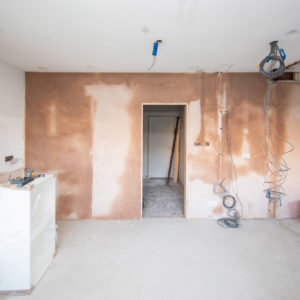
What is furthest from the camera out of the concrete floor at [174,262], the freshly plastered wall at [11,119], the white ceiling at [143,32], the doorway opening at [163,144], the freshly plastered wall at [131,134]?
the doorway opening at [163,144]

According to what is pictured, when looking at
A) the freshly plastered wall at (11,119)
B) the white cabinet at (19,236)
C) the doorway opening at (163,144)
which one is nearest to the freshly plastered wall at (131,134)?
the freshly plastered wall at (11,119)

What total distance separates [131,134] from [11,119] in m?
1.85

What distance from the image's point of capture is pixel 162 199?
4.12m

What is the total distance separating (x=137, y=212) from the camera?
313 cm

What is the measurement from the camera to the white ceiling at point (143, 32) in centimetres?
154

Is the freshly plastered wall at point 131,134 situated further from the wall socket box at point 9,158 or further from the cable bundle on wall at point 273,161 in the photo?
the wall socket box at point 9,158

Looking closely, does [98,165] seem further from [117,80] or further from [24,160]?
[117,80]

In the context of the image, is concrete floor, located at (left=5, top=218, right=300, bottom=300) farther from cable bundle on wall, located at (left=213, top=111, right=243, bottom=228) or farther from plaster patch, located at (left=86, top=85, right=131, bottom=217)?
plaster patch, located at (left=86, top=85, right=131, bottom=217)

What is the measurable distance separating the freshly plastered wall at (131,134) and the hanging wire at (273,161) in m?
0.09

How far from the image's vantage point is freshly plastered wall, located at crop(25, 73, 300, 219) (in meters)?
3.06

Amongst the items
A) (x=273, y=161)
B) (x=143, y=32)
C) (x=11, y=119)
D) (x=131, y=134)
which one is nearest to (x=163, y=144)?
(x=131, y=134)

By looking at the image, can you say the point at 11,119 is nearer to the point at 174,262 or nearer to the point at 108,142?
the point at 108,142

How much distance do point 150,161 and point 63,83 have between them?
3.63 meters

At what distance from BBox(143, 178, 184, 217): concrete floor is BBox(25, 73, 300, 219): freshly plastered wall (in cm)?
40
